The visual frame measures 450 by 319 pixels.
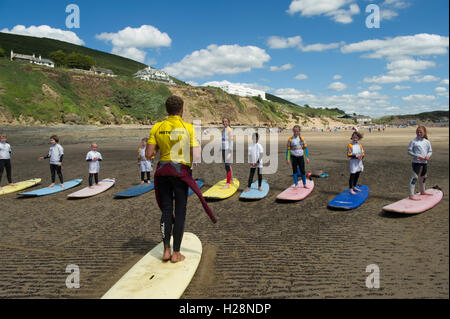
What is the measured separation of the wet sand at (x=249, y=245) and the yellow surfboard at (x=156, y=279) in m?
0.23

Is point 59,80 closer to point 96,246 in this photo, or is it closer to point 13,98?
point 13,98

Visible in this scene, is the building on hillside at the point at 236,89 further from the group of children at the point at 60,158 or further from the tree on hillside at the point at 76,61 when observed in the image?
the group of children at the point at 60,158

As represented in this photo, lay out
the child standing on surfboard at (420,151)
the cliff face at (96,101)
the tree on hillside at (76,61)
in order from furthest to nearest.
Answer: the tree on hillside at (76,61)
the cliff face at (96,101)
the child standing on surfboard at (420,151)

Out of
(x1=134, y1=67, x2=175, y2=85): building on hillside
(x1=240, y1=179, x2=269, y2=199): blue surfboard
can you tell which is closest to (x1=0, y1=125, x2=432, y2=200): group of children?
(x1=240, y1=179, x2=269, y2=199): blue surfboard

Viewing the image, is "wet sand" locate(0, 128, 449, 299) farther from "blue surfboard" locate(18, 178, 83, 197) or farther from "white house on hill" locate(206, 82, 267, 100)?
"white house on hill" locate(206, 82, 267, 100)

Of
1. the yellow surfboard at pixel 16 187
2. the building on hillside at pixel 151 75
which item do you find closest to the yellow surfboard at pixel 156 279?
the yellow surfboard at pixel 16 187

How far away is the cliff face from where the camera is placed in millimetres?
36013

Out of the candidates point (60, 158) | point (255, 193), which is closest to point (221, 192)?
point (255, 193)

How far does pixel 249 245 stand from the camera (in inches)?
215

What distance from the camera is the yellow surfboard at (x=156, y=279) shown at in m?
3.52

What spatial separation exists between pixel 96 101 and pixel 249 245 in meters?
50.2

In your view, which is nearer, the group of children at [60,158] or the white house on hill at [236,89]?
the group of children at [60,158]

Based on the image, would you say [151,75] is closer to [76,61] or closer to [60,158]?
[76,61]
